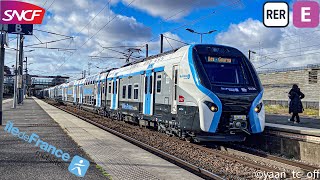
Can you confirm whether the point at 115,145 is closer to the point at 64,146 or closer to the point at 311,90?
the point at 64,146

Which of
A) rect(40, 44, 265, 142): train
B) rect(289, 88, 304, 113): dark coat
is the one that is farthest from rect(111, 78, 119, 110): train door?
rect(289, 88, 304, 113): dark coat

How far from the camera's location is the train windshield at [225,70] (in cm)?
1122

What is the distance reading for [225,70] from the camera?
11539mm

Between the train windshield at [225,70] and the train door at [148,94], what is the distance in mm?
3680

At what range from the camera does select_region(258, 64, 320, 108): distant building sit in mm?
48625

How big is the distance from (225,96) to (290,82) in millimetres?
46469

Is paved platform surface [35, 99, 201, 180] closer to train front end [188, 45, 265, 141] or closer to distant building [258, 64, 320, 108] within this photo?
train front end [188, 45, 265, 141]

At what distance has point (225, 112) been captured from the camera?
10570mm

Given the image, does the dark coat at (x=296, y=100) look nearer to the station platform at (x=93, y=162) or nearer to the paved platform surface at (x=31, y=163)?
the station platform at (x=93, y=162)

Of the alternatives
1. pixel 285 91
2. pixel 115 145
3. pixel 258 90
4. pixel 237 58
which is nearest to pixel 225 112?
pixel 258 90

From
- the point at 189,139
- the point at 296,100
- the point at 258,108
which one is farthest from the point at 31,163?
the point at 296,100

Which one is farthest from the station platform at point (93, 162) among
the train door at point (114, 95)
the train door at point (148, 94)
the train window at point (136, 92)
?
the train door at point (114, 95)

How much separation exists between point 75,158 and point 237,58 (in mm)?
6356

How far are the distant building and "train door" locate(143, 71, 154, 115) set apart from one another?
3231cm
